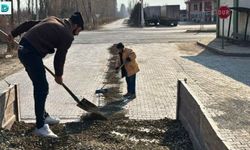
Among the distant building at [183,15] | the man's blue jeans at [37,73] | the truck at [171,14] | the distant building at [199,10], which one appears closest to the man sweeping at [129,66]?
the man's blue jeans at [37,73]

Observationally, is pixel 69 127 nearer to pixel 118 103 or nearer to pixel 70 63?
pixel 118 103

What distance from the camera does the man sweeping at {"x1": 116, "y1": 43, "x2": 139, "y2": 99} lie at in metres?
9.84

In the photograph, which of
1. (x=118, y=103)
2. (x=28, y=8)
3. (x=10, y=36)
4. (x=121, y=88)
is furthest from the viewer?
(x=28, y=8)

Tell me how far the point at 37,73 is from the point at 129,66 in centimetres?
413

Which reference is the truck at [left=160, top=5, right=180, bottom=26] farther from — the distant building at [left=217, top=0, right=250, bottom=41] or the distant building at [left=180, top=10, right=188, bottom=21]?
the distant building at [left=180, top=10, right=188, bottom=21]

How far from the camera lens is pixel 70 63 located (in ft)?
59.2

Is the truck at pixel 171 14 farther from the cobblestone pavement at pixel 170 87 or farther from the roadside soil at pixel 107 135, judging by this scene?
the roadside soil at pixel 107 135

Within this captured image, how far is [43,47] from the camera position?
19.9 ft

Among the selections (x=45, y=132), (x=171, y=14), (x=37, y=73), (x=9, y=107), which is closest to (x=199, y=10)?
(x=171, y=14)

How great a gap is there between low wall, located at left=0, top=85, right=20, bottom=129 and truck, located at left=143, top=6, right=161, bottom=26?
59927mm

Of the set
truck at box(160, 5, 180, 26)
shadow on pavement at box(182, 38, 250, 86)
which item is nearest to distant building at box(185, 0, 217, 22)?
truck at box(160, 5, 180, 26)

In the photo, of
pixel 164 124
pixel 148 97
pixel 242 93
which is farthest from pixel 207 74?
pixel 164 124

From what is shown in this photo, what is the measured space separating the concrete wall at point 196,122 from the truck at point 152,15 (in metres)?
59.8

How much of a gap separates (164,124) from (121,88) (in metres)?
4.40
